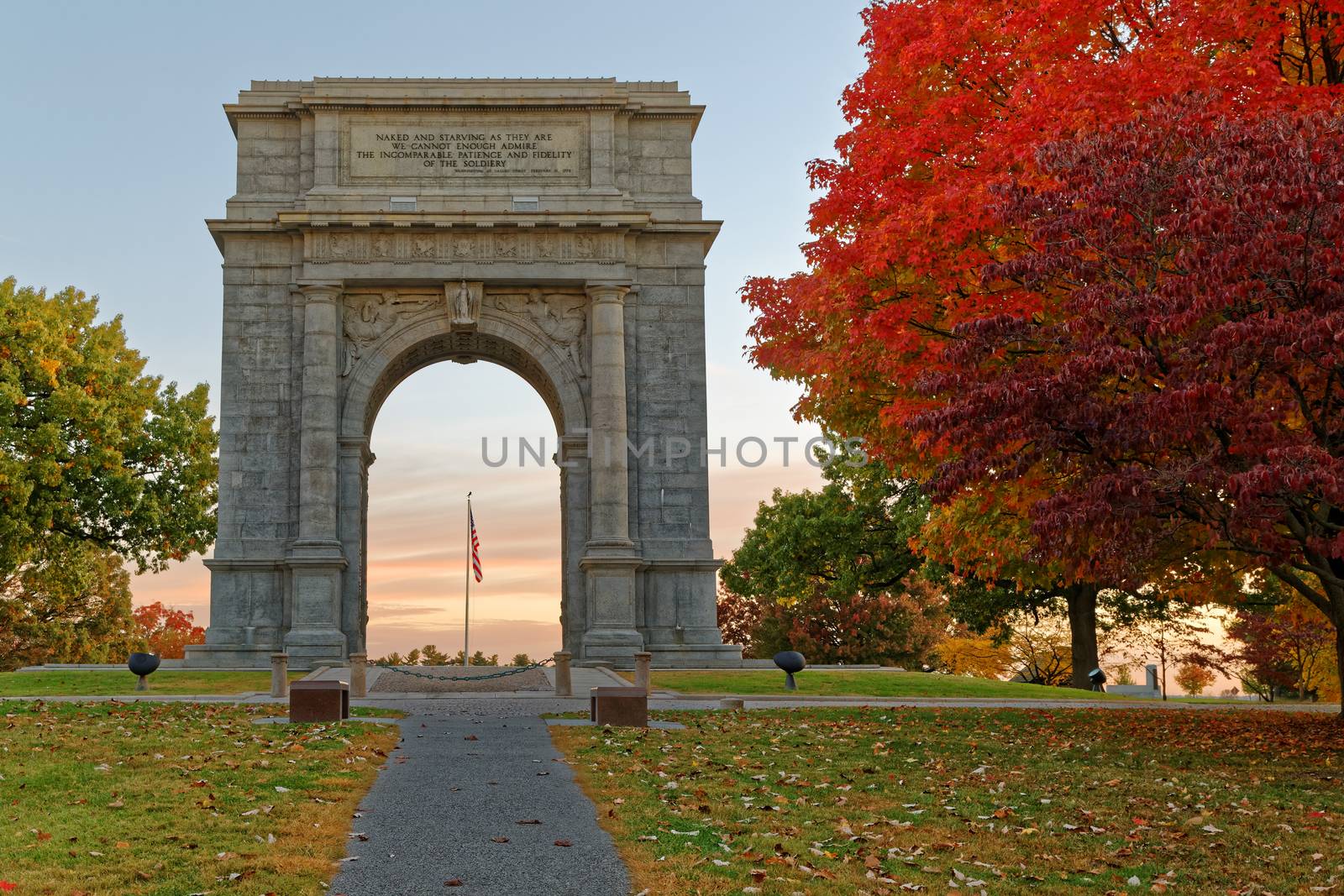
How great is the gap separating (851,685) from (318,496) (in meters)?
17.1

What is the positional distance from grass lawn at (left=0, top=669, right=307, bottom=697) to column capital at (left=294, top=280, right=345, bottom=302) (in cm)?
1156

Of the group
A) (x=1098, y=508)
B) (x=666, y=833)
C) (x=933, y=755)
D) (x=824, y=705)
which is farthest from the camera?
(x=824, y=705)

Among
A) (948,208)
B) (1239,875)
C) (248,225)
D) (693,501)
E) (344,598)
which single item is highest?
(248,225)

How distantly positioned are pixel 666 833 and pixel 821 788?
3.52 m

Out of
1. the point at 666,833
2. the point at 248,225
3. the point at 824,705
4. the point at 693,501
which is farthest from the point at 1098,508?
the point at 248,225

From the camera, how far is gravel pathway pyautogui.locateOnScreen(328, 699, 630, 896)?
10.6 meters

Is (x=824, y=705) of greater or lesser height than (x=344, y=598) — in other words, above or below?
below

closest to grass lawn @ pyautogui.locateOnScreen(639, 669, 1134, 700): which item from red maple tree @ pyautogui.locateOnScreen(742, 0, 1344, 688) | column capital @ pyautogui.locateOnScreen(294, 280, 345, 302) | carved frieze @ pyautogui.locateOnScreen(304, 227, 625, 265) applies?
red maple tree @ pyautogui.locateOnScreen(742, 0, 1344, 688)

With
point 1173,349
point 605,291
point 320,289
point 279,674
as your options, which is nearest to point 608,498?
point 605,291

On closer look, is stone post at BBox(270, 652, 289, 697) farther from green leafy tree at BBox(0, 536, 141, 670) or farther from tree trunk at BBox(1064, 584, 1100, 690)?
green leafy tree at BBox(0, 536, 141, 670)

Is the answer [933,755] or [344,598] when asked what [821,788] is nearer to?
[933,755]

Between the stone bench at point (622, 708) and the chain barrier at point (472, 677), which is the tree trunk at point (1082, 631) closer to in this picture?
the chain barrier at point (472, 677)

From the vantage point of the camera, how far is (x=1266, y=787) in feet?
53.3

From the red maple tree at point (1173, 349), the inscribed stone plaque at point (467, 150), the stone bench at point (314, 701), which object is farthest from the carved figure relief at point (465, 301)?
the red maple tree at point (1173, 349)
